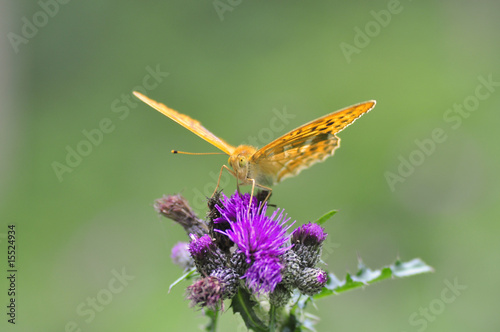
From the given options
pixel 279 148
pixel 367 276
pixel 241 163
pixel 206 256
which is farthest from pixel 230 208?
pixel 367 276

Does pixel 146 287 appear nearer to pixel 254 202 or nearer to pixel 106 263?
pixel 106 263

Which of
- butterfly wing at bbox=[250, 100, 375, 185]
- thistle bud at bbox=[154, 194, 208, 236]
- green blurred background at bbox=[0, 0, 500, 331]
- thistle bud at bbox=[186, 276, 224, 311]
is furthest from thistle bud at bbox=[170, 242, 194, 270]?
green blurred background at bbox=[0, 0, 500, 331]

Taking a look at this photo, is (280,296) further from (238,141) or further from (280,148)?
(238,141)

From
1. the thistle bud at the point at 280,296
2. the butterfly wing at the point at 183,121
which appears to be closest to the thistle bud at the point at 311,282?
the thistle bud at the point at 280,296

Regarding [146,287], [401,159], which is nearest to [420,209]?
[401,159]

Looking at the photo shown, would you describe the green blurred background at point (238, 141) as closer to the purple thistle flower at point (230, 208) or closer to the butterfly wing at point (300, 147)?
the butterfly wing at point (300, 147)

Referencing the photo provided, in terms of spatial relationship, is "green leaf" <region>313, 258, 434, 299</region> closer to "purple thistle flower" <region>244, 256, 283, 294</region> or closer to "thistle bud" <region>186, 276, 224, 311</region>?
"purple thistle flower" <region>244, 256, 283, 294</region>
